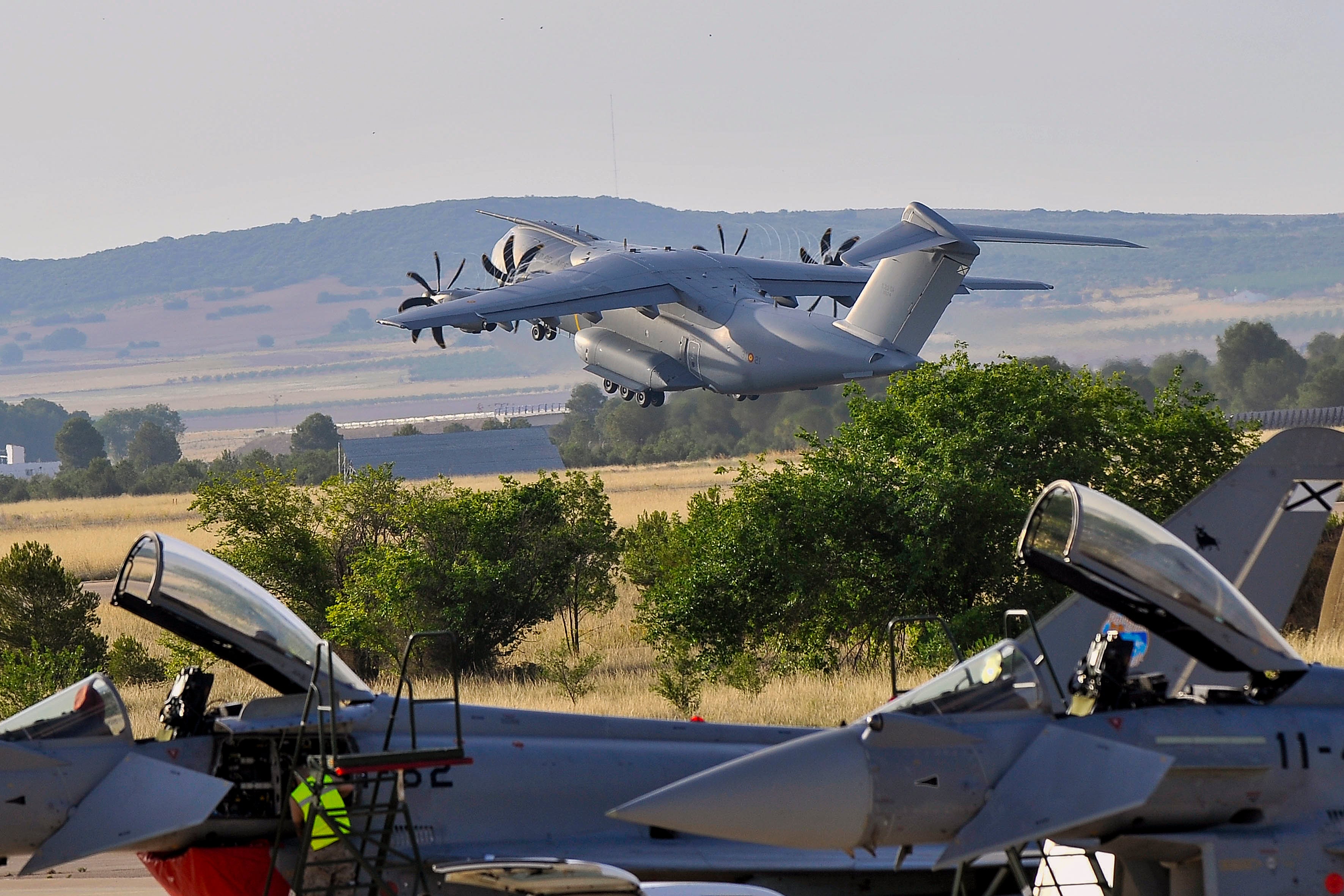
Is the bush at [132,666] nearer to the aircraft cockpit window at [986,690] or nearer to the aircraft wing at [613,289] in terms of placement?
the aircraft wing at [613,289]

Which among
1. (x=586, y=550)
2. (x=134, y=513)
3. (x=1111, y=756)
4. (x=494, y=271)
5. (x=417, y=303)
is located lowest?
(x=134, y=513)

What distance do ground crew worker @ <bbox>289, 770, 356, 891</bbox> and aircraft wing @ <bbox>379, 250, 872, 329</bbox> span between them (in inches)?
1315

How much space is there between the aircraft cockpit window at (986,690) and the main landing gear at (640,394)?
132 ft

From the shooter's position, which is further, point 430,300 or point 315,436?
point 315,436

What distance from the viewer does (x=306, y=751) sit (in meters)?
8.42

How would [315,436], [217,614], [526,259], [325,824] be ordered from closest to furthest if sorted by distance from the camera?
1. [325,824]
2. [217,614]
3. [526,259]
4. [315,436]

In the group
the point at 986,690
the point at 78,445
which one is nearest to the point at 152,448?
the point at 78,445

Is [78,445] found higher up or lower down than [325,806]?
lower down

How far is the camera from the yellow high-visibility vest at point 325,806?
7.73 m

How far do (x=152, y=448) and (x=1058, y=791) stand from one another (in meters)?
131

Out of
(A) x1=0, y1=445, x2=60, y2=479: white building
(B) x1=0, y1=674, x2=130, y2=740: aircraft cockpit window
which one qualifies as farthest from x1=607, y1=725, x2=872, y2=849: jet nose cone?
(A) x1=0, y1=445, x2=60, y2=479: white building

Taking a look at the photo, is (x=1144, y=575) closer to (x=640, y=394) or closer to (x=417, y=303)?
(x=417, y=303)

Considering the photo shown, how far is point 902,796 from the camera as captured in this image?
7.02 m

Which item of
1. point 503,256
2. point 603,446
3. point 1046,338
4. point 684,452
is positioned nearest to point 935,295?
point 503,256
